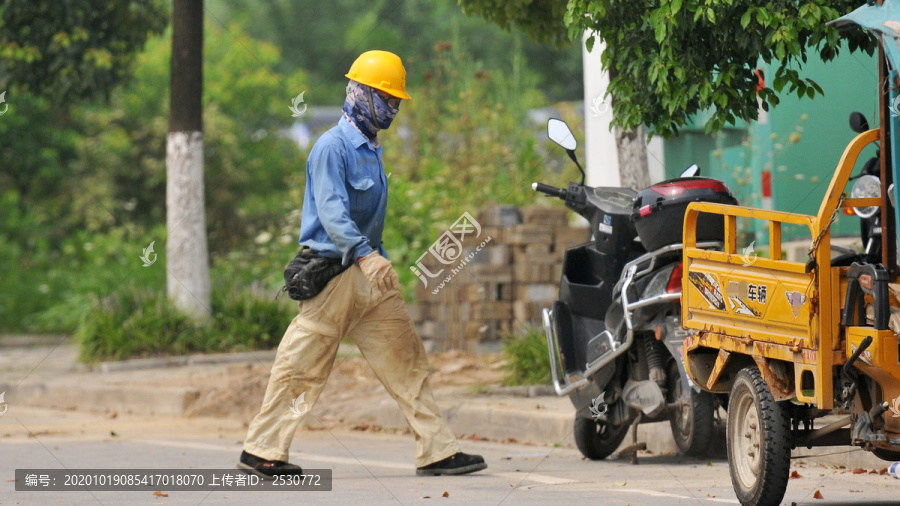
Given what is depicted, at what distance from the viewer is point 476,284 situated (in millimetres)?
10953

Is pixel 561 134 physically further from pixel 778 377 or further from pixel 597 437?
pixel 778 377

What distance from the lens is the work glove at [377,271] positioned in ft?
18.9

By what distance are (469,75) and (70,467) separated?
11.2 metres

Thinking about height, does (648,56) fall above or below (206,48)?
below

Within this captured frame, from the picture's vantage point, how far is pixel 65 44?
1288 cm

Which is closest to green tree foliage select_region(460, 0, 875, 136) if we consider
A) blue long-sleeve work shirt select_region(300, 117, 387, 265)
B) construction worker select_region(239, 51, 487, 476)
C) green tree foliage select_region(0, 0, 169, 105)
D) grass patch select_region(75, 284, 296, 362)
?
construction worker select_region(239, 51, 487, 476)

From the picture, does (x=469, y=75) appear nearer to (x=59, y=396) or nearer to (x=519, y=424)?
(x=59, y=396)

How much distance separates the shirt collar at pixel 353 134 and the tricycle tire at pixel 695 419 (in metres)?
1.83

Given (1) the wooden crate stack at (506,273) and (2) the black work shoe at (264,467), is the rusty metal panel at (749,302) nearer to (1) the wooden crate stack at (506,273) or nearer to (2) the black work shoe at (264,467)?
(2) the black work shoe at (264,467)

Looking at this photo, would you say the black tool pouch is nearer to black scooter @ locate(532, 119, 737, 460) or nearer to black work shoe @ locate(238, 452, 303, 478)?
black work shoe @ locate(238, 452, 303, 478)

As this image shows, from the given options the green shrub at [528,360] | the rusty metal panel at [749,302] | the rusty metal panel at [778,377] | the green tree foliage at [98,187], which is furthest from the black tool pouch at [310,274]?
the green tree foliage at [98,187]

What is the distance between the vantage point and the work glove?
5.77m

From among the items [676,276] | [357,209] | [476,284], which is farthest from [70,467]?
[476,284]

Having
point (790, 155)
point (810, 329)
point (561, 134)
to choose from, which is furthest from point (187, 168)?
point (810, 329)
